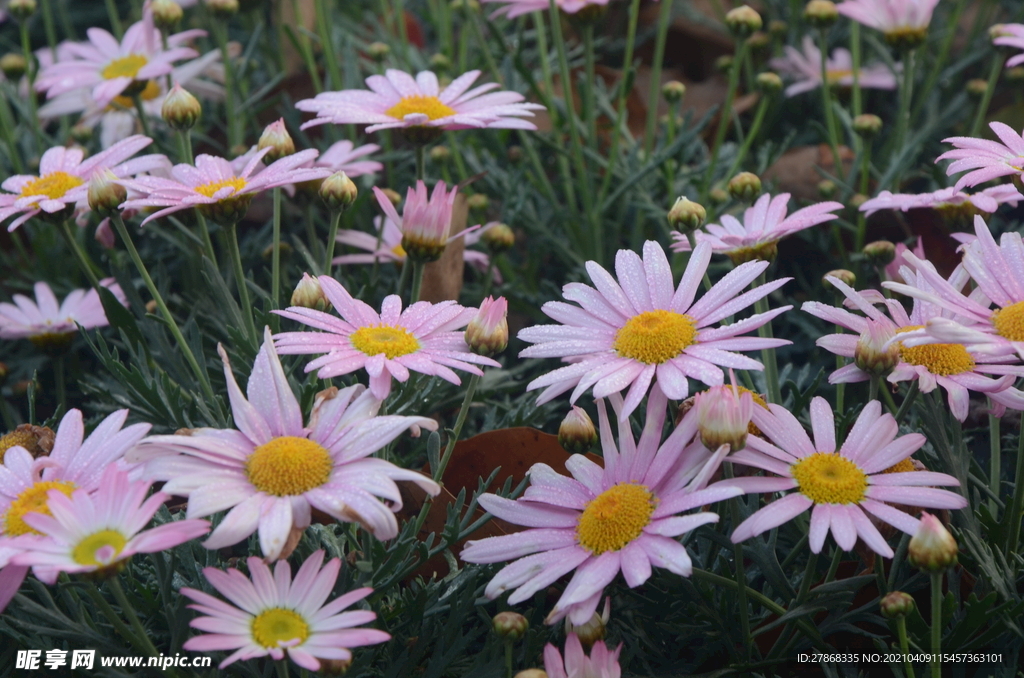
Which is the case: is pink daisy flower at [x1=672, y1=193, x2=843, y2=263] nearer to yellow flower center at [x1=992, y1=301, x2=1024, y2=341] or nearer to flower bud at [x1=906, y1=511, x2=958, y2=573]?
yellow flower center at [x1=992, y1=301, x2=1024, y2=341]

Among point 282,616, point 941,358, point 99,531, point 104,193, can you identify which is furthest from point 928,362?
point 104,193

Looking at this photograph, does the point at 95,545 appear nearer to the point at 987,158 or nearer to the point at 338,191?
the point at 338,191

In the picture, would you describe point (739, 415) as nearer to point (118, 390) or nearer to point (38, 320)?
point (118, 390)

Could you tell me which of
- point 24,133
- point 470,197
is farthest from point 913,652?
point 24,133

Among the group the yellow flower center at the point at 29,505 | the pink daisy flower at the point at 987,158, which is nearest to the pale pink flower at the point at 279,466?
the yellow flower center at the point at 29,505

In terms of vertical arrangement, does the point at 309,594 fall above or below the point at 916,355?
below

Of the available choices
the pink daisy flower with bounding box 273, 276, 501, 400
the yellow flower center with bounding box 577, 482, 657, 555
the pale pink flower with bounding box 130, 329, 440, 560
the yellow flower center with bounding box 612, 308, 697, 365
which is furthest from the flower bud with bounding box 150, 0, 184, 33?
the yellow flower center with bounding box 577, 482, 657, 555
